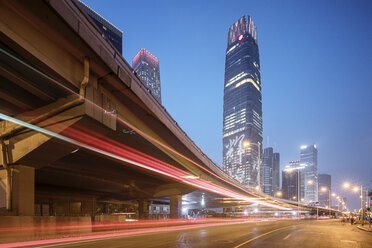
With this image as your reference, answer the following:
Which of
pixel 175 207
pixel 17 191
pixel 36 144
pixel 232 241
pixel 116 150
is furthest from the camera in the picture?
pixel 175 207

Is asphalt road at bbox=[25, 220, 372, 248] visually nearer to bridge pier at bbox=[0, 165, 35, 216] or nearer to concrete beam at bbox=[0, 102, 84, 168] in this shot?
bridge pier at bbox=[0, 165, 35, 216]

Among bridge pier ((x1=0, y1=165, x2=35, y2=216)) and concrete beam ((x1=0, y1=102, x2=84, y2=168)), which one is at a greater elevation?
concrete beam ((x1=0, y1=102, x2=84, y2=168))

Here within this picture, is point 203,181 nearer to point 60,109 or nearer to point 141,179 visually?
point 141,179

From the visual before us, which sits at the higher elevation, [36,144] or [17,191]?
[36,144]

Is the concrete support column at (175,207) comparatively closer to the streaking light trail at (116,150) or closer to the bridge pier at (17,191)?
the streaking light trail at (116,150)

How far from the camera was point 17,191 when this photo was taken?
1705 cm

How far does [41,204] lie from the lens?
63719 mm

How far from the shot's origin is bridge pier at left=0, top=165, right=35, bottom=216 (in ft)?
55.1

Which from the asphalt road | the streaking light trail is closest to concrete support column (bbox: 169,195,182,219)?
the streaking light trail

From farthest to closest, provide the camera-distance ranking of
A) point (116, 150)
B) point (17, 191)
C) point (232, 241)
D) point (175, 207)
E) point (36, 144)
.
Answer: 1. point (175, 207)
2. point (116, 150)
3. point (17, 191)
4. point (36, 144)
5. point (232, 241)

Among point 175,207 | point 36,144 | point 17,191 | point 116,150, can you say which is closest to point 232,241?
point 36,144

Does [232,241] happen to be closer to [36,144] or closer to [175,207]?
[36,144]

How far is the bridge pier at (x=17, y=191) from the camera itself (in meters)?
16.8

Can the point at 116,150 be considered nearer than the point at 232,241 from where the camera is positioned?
No
